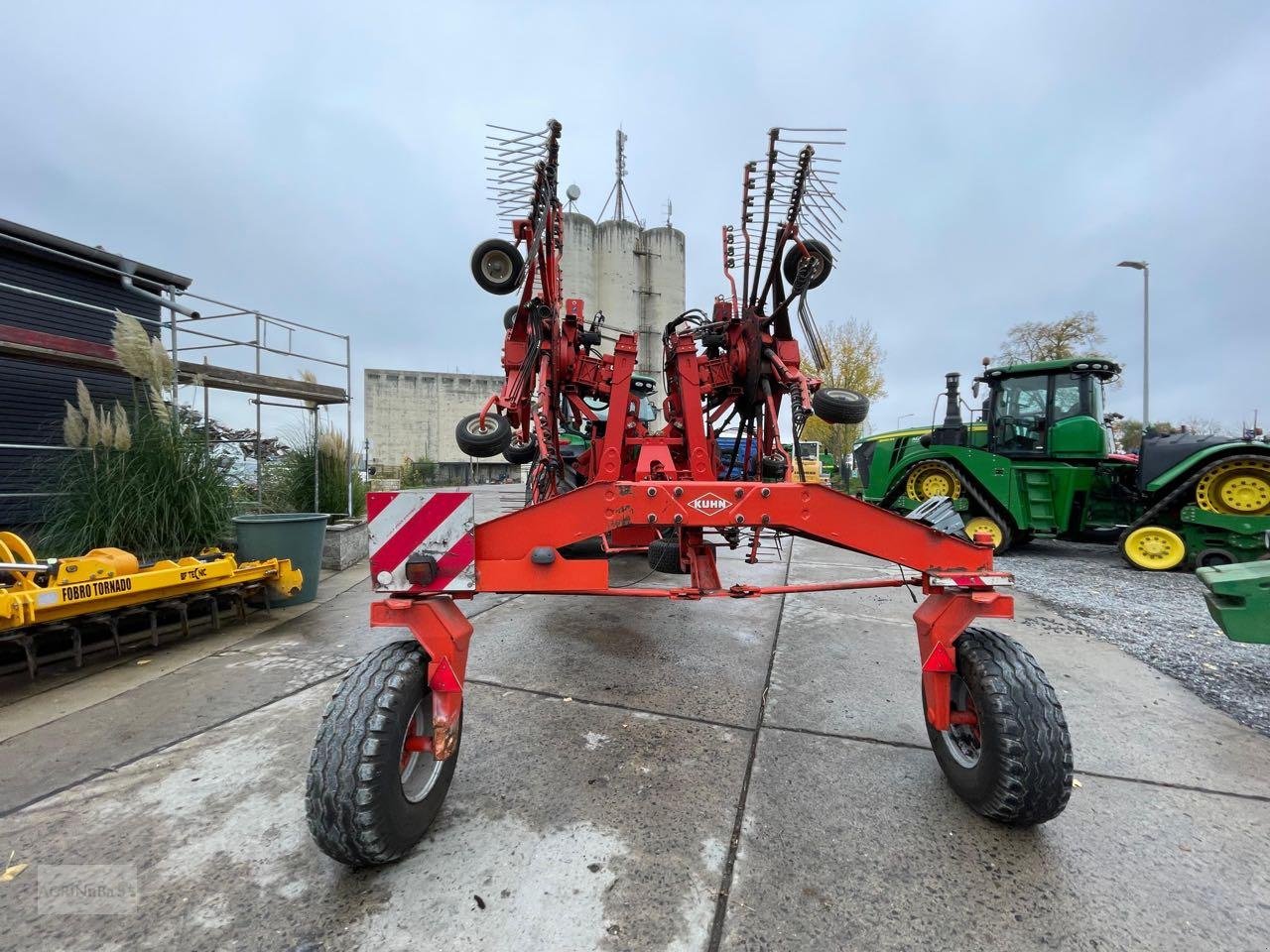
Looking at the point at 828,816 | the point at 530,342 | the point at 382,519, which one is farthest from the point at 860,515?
the point at 530,342

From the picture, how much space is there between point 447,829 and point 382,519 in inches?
46.0

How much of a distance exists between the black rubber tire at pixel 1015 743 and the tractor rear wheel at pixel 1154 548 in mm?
7441

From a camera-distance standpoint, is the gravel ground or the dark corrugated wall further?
the dark corrugated wall

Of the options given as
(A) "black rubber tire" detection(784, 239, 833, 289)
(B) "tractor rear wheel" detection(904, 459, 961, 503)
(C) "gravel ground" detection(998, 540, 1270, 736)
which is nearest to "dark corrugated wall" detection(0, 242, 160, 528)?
(A) "black rubber tire" detection(784, 239, 833, 289)

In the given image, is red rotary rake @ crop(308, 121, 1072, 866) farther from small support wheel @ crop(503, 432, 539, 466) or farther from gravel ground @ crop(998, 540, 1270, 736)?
gravel ground @ crop(998, 540, 1270, 736)

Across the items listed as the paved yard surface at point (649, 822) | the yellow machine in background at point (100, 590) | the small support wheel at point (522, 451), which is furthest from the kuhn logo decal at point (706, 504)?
the yellow machine in background at point (100, 590)

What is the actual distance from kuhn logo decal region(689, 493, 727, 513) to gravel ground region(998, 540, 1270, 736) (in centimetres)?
326

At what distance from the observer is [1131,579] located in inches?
263

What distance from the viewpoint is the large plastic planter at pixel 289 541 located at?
16.3 feet

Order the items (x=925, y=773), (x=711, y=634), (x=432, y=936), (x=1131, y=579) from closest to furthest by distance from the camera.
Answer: (x=432, y=936) < (x=925, y=773) < (x=711, y=634) < (x=1131, y=579)

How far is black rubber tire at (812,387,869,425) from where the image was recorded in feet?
10.5

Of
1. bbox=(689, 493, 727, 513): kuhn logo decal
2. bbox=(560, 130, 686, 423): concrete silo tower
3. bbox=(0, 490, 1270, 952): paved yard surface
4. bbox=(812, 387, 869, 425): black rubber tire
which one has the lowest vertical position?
bbox=(0, 490, 1270, 952): paved yard surface

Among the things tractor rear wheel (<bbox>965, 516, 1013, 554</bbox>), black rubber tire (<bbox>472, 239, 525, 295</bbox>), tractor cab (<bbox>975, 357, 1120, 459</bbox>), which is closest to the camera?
black rubber tire (<bbox>472, 239, 525, 295</bbox>)

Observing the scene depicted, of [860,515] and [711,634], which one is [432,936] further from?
[711,634]
